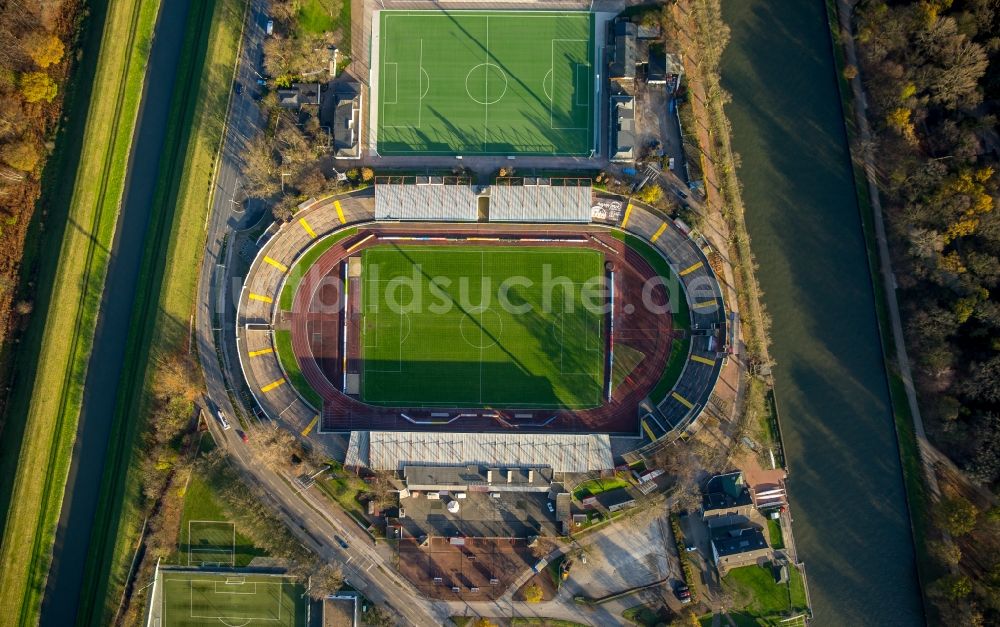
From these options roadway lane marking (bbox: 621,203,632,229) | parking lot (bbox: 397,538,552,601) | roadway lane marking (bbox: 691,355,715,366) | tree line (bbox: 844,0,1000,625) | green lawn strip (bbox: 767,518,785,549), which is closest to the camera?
tree line (bbox: 844,0,1000,625)

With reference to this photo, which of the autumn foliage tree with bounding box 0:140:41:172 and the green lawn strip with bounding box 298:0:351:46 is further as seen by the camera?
the green lawn strip with bounding box 298:0:351:46

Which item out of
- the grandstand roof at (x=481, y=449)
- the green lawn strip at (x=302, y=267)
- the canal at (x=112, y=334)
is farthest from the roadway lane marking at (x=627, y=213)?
the canal at (x=112, y=334)

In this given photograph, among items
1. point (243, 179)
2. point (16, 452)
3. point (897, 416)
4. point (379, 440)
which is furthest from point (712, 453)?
point (16, 452)

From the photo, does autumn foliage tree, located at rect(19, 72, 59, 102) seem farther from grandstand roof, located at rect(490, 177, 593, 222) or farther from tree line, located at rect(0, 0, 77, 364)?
grandstand roof, located at rect(490, 177, 593, 222)

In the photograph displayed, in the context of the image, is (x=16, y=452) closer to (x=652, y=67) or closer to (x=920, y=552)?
(x=652, y=67)

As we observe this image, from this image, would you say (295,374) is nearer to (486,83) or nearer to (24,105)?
(486,83)

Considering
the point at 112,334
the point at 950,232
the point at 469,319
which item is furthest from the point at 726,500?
the point at 112,334

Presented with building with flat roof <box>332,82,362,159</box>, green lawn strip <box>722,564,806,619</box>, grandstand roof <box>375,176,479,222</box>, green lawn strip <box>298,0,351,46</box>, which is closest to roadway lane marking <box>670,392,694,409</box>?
green lawn strip <box>722,564,806,619</box>
